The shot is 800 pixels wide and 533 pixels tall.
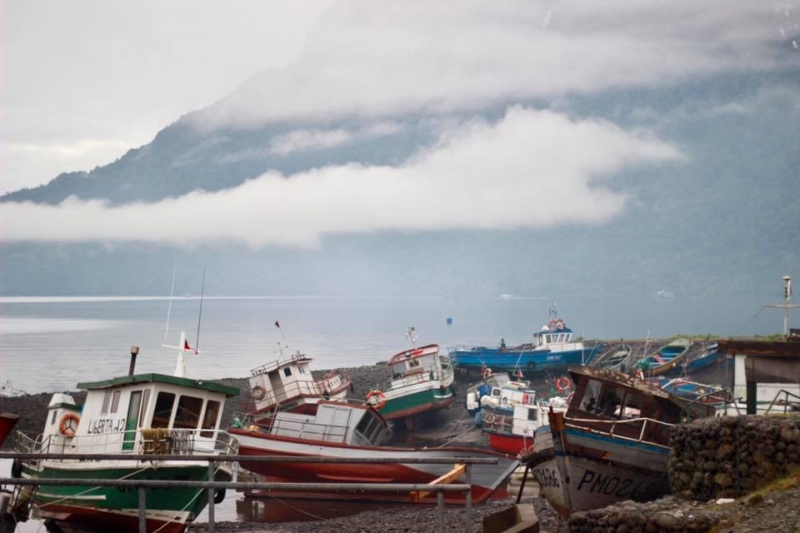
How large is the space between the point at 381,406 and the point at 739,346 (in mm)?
21929

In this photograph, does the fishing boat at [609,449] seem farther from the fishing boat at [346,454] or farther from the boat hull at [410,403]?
the boat hull at [410,403]

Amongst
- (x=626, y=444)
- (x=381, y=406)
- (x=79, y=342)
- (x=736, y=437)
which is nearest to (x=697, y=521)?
(x=736, y=437)

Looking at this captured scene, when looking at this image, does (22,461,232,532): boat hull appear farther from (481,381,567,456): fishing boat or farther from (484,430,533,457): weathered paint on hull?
(484,430,533,457): weathered paint on hull

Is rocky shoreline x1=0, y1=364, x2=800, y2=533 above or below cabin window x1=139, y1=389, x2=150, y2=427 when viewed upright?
below

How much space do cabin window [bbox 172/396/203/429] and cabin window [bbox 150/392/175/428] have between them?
0.62 feet

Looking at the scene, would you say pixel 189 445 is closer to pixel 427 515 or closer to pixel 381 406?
pixel 427 515

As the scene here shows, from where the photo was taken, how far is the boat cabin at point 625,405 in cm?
2281

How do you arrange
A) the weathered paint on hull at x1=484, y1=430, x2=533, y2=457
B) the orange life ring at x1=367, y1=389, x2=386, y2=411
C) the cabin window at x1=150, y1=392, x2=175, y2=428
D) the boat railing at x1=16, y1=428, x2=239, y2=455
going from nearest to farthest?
1. the boat railing at x1=16, y1=428, x2=239, y2=455
2. the cabin window at x1=150, y1=392, x2=175, y2=428
3. the weathered paint on hull at x1=484, y1=430, x2=533, y2=457
4. the orange life ring at x1=367, y1=389, x2=386, y2=411

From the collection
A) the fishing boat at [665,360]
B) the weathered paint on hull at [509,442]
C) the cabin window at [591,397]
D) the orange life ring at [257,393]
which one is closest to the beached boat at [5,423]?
the cabin window at [591,397]

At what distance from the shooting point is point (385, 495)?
94.5ft

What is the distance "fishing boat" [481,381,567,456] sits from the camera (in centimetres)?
3550

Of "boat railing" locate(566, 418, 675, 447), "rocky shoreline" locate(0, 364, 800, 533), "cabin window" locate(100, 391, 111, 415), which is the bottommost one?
"rocky shoreline" locate(0, 364, 800, 533)

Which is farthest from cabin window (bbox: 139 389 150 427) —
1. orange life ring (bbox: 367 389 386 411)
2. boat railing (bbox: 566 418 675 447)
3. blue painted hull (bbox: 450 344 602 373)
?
blue painted hull (bbox: 450 344 602 373)

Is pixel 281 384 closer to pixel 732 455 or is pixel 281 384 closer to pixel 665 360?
pixel 732 455
